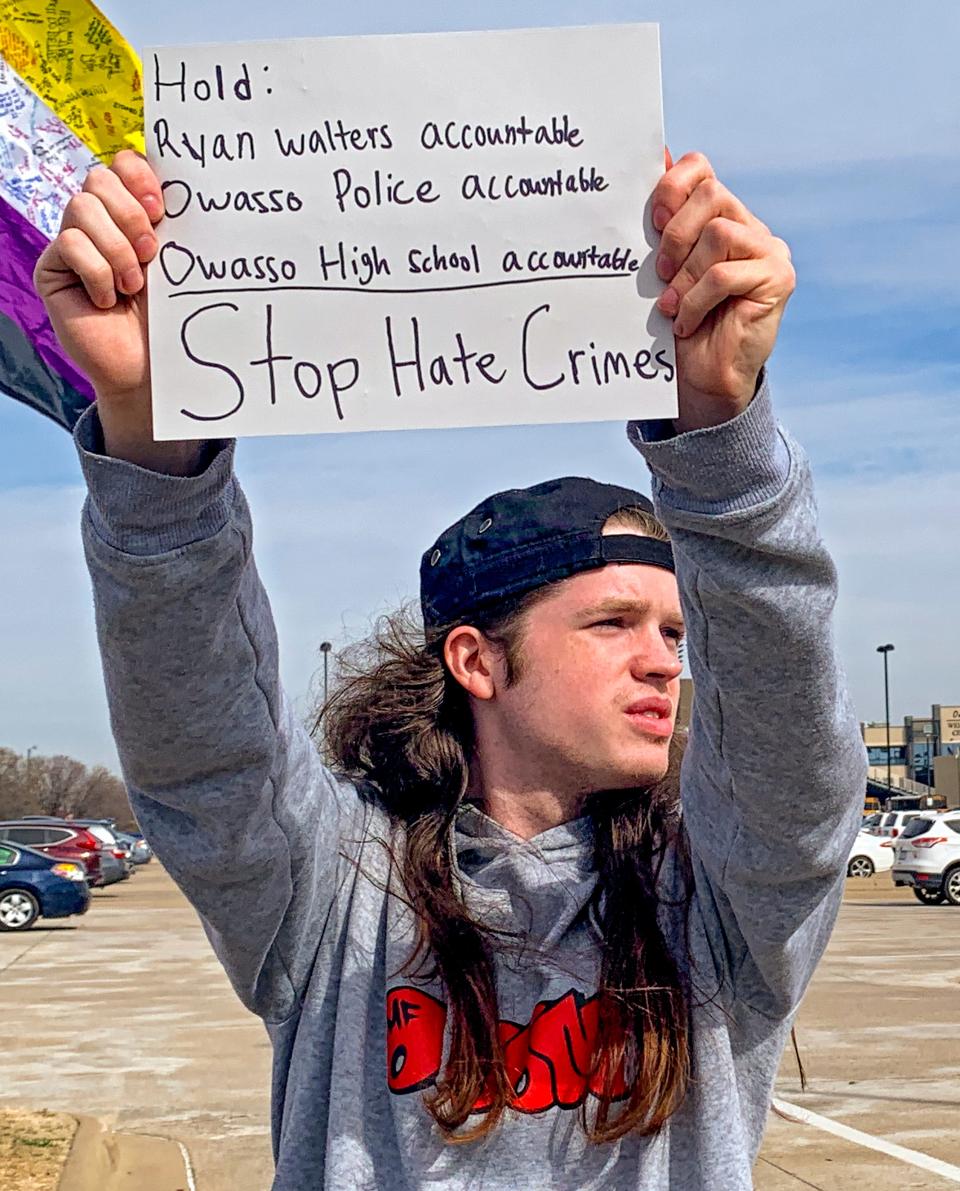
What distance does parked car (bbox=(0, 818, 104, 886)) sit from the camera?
30.9 metres

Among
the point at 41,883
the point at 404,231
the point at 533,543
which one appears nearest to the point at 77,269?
the point at 404,231

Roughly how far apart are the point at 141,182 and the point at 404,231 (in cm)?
33

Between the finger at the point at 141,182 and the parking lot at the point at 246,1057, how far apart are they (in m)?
6.34

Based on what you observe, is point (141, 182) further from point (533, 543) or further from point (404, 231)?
point (533, 543)

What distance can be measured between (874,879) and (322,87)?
39.7m

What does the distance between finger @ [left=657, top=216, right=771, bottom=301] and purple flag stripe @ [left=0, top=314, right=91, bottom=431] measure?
9.04ft

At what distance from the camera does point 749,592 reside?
200 centimetres

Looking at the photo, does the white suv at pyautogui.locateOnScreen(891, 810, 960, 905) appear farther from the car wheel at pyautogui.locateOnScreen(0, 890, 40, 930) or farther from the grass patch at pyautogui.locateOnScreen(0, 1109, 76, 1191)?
the grass patch at pyautogui.locateOnScreen(0, 1109, 76, 1191)

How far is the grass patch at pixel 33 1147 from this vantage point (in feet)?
25.0

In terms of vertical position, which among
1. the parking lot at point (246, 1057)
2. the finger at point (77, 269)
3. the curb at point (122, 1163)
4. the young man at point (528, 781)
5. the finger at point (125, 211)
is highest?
the finger at point (125, 211)

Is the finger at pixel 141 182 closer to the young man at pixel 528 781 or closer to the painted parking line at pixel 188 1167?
the young man at pixel 528 781

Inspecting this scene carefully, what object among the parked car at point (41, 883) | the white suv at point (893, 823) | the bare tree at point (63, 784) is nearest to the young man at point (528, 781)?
the parked car at point (41, 883)

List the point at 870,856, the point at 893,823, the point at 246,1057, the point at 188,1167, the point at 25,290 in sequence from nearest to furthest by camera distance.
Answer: the point at 25,290, the point at 188,1167, the point at 246,1057, the point at 870,856, the point at 893,823

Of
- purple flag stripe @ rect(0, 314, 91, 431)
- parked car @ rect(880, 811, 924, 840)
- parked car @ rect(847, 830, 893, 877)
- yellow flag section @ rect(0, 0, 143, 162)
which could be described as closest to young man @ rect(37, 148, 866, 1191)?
yellow flag section @ rect(0, 0, 143, 162)
